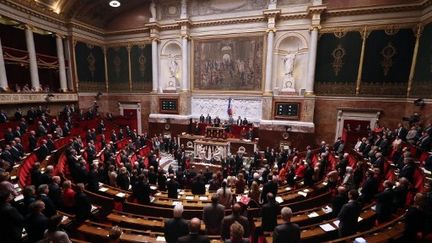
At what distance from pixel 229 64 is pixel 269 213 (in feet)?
45.3

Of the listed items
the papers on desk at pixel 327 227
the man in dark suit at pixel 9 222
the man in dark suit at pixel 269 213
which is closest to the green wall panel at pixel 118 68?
the man in dark suit at pixel 9 222

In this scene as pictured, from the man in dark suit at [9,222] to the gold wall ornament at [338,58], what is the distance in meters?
16.3

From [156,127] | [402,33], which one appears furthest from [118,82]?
[402,33]

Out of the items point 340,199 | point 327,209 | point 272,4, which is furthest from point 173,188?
point 272,4

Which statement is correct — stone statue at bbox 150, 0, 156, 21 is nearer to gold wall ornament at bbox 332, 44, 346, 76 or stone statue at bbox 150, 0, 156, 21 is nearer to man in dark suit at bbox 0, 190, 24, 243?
gold wall ornament at bbox 332, 44, 346, 76

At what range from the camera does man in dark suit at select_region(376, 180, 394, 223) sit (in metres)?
4.50

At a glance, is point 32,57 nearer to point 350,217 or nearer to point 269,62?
point 269,62

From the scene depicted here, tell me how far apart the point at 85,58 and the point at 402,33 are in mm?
22341

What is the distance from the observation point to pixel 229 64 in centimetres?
1662

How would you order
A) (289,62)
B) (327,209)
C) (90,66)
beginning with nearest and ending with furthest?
(327,209), (289,62), (90,66)

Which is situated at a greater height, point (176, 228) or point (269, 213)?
point (176, 228)

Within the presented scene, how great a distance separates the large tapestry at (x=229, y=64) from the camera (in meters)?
16.1

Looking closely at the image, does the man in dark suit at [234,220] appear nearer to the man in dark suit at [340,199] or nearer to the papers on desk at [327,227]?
the papers on desk at [327,227]

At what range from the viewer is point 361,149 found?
998 cm
